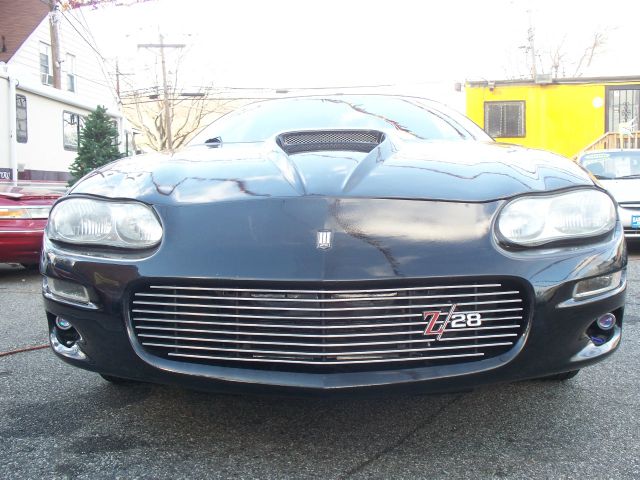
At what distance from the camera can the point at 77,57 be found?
20.9m

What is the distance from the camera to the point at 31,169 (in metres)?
9.28

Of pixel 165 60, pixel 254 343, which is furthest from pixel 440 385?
pixel 165 60

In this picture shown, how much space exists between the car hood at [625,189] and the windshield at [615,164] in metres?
0.46

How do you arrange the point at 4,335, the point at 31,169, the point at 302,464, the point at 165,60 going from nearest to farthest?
the point at 302,464 → the point at 4,335 → the point at 31,169 → the point at 165,60

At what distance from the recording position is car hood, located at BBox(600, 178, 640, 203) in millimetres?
6825

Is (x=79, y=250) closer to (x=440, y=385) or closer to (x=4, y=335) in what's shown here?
(x=440, y=385)

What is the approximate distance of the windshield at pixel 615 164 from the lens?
7832 millimetres

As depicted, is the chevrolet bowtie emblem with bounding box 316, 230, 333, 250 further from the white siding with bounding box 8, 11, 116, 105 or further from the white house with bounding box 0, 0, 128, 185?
the white siding with bounding box 8, 11, 116, 105

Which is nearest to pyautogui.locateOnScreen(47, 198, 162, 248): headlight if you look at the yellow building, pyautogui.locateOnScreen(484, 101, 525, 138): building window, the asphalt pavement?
the asphalt pavement

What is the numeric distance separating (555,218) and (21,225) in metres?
5.25

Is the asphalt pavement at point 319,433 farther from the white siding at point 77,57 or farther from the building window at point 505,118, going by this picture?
the white siding at point 77,57

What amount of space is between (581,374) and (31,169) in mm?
8752

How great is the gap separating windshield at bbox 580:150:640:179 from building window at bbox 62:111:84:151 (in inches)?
322

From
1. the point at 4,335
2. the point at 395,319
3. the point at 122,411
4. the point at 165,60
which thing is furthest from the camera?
the point at 165,60
